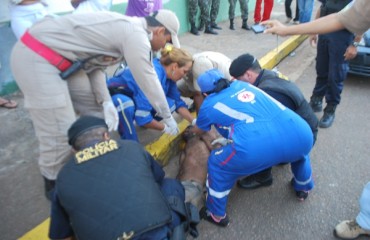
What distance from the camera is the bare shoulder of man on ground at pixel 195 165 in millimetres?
2457

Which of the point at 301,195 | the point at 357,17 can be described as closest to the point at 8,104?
the point at 301,195

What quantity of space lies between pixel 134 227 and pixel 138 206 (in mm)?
95

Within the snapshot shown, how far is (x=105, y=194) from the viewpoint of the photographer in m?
1.43

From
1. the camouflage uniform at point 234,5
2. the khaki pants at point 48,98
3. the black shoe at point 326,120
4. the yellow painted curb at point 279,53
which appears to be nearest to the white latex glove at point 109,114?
the khaki pants at point 48,98

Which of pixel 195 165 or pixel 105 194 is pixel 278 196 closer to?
pixel 195 165

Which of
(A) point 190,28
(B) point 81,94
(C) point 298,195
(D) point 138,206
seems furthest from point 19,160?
(A) point 190,28

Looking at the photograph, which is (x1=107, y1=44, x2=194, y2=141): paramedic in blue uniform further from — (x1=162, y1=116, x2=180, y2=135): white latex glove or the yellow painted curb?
the yellow painted curb

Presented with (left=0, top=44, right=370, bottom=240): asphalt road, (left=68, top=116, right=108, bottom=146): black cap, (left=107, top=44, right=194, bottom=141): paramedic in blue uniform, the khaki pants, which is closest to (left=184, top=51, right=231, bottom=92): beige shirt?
(left=107, top=44, right=194, bottom=141): paramedic in blue uniform

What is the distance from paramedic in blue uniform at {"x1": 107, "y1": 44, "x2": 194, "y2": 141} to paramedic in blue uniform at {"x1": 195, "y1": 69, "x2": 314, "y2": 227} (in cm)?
59

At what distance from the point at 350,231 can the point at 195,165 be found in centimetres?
124

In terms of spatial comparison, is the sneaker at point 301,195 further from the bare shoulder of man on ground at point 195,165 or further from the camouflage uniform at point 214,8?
the camouflage uniform at point 214,8

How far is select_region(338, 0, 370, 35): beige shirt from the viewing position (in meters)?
1.73

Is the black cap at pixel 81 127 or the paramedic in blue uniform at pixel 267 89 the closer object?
the black cap at pixel 81 127

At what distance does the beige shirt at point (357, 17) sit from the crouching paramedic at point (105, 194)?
1462 millimetres
